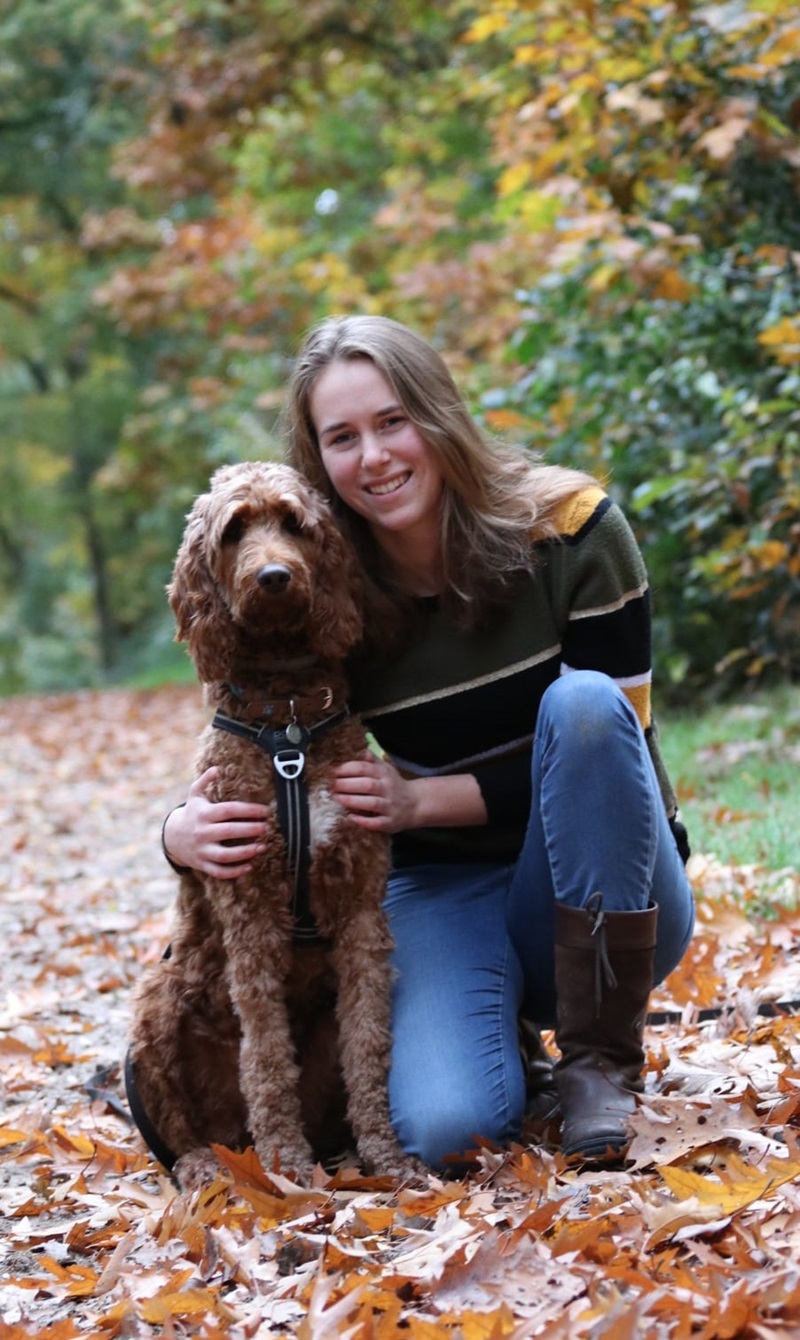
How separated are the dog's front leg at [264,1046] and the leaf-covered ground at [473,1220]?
122mm

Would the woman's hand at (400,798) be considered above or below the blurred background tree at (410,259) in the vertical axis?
below

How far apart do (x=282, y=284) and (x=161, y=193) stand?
10.4 feet

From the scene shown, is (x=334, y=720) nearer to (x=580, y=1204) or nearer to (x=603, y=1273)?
(x=580, y=1204)

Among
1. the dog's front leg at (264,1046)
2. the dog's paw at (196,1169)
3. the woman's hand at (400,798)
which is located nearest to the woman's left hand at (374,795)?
the woman's hand at (400,798)

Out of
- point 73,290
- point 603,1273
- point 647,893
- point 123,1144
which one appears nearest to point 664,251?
point 647,893

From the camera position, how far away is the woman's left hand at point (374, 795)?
9.18 feet

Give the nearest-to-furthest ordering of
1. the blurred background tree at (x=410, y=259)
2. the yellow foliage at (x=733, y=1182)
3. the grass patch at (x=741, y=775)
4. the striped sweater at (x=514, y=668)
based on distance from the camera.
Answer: the yellow foliage at (x=733, y=1182) → the striped sweater at (x=514, y=668) → the grass patch at (x=741, y=775) → the blurred background tree at (x=410, y=259)

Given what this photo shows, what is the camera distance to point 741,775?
545cm

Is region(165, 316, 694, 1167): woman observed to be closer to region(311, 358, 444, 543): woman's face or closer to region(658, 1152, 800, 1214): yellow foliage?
region(311, 358, 444, 543): woman's face

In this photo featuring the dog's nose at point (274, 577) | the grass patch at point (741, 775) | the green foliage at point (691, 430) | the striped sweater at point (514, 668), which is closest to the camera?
the dog's nose at point (274, 577)

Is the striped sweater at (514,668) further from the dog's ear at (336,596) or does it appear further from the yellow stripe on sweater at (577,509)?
the dog's ear at (336,596)

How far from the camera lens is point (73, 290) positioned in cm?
2036

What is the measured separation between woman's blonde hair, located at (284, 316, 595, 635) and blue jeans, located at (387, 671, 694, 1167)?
1.21 ft

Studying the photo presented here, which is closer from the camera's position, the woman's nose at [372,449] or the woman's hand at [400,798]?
the woman's hand at [400,798]
